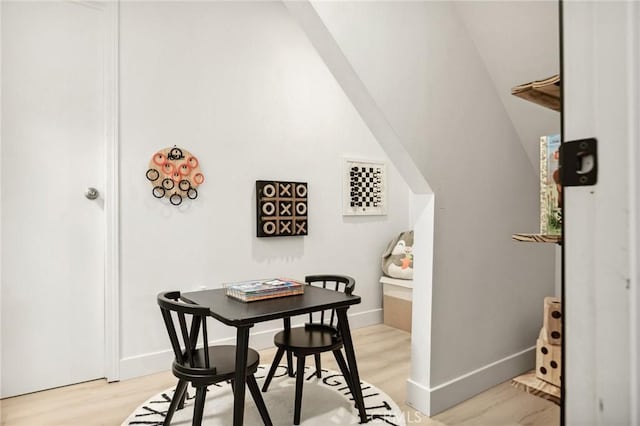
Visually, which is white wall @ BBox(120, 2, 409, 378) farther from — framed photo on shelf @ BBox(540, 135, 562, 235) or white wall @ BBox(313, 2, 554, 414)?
framed photo on shelf @ BBox(540, 135, 562, 235)

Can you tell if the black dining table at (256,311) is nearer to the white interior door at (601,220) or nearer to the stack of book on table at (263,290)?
the stack of book on table at (263,290)

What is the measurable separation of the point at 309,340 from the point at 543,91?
1.61 m

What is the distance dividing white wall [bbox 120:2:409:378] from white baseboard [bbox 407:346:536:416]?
1481 mm

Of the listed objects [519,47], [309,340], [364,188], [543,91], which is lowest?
[309,340]

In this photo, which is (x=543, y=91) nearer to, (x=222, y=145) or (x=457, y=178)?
(x=457, y=178)

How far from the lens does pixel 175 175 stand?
2869 mm

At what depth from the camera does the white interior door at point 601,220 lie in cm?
59

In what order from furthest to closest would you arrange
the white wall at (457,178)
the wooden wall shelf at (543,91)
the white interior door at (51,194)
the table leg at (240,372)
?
the white interior door at (51,194), the white wall at (457,178), the table leg at (240,372), the wooden wall shelf at (543,91)

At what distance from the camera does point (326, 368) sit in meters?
2.81

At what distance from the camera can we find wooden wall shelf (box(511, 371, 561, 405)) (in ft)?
4.24

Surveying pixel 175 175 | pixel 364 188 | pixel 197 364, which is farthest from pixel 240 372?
pixel 364 188

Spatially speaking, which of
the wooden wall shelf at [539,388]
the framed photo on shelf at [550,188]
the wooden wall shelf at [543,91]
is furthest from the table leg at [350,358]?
the wooden wall shelf at [543,91]

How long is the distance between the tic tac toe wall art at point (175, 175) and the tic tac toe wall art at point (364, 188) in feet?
4.77

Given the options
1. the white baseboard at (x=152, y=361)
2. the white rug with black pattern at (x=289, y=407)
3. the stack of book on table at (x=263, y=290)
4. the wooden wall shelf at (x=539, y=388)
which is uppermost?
the stack of book on table at (x=263, y=290)
